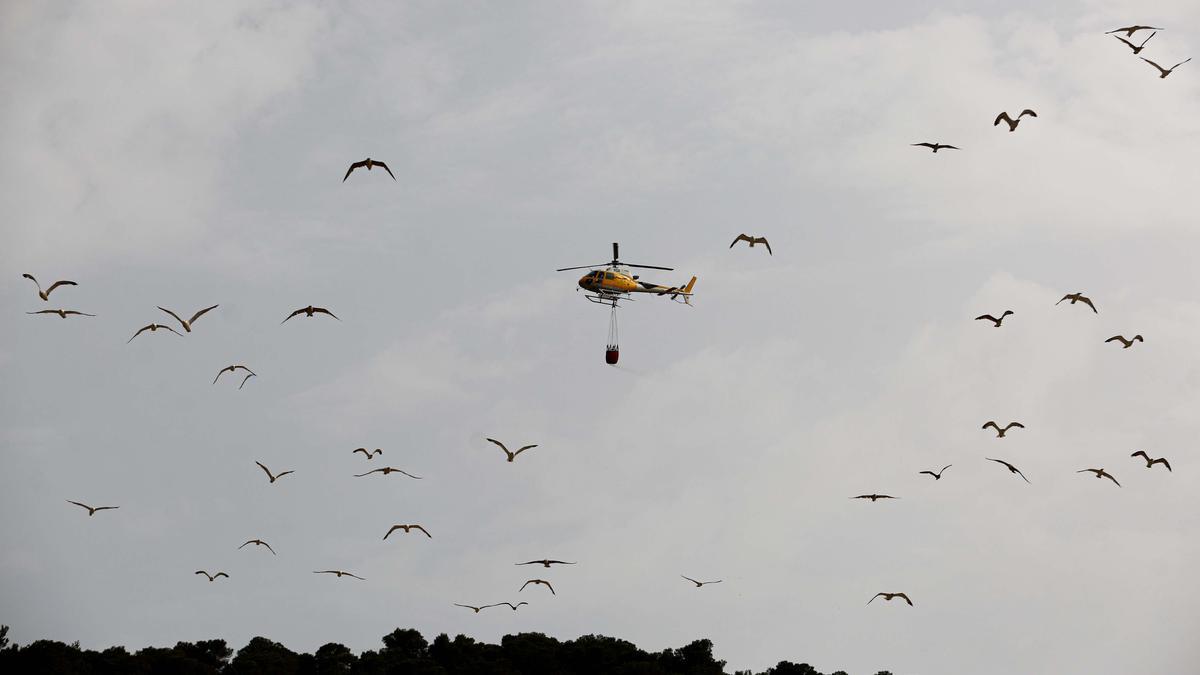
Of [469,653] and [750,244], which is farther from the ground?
[750,244]

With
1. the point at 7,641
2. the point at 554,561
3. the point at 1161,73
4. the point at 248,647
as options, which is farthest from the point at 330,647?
the point at 1161,73

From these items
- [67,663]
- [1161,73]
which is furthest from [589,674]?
[1161,73]

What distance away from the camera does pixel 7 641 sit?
162250mm

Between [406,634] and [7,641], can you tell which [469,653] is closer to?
[406,634]

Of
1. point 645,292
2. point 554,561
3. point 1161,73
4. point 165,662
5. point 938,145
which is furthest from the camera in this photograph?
point 165,662

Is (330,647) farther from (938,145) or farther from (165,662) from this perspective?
(938,145)

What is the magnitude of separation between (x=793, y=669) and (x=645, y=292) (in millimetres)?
46564

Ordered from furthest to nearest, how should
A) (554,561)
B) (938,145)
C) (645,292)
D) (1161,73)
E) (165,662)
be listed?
(165,662)
(645,292)
(554,561)
(938,145)
(1161,73)

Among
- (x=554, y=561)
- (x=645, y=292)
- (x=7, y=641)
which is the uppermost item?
(x=645, y=292)

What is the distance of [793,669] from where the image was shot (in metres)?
155

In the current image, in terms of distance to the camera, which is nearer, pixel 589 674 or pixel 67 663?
pixel 67 663

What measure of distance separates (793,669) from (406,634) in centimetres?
3874

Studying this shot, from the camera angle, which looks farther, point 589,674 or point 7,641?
point 7,641

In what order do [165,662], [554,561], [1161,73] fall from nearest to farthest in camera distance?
[1161,73] < [554,561] < [165,662]
